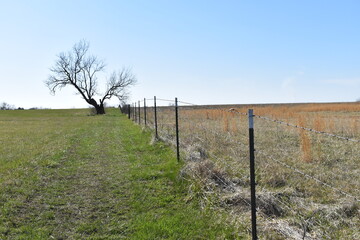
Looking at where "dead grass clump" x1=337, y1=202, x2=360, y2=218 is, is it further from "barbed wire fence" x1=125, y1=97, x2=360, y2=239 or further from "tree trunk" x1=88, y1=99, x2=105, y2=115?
"tree trunk" x1=88, y1=99, x2=105, y2=115

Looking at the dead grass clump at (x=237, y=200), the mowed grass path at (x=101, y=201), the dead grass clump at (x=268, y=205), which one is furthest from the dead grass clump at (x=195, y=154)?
the dead grass clump at (x=268, y=205)

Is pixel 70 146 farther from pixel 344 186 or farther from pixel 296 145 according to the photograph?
pixel 344 186

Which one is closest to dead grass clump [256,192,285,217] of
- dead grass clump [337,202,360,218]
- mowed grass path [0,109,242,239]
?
mowed grass path [0,109,242,239]

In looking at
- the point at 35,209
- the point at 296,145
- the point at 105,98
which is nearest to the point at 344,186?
the point at 296,145

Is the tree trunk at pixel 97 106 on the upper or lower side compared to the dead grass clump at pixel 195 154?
upper

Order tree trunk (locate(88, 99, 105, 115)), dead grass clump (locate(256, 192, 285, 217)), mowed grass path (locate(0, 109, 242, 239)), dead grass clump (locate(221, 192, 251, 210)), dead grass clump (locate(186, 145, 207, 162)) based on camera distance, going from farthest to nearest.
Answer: tree trunk (locate(88, 99, 105, 115)) < dead grass clump (locate(186, 145, 207, 162)) < dead grass clump (locate(221, 192, 251, 210)) < dead grass clump (locate(256, 192, 285, 217)) < mowed grass path (locate(0, 109, 242, 239))

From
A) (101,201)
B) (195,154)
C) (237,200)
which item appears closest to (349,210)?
(237,200)

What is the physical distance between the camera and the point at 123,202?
183 inches

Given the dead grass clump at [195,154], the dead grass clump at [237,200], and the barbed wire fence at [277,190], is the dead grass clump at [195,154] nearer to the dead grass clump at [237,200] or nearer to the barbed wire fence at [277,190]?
the barbed wire fence at [277,190]

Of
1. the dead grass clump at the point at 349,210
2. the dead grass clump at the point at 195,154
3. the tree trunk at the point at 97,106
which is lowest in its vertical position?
the dead grass clump at the point at 349,210

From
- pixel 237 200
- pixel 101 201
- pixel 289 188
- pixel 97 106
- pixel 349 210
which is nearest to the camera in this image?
pixel 349 210

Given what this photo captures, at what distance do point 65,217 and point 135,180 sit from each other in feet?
6.31

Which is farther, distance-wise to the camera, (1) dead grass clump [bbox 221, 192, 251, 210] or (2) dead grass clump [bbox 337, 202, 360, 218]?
(1) dead grass clump [bbox 221, 192, 251, 210]

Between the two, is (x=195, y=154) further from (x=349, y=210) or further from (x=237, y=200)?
(x=349, y=210)
